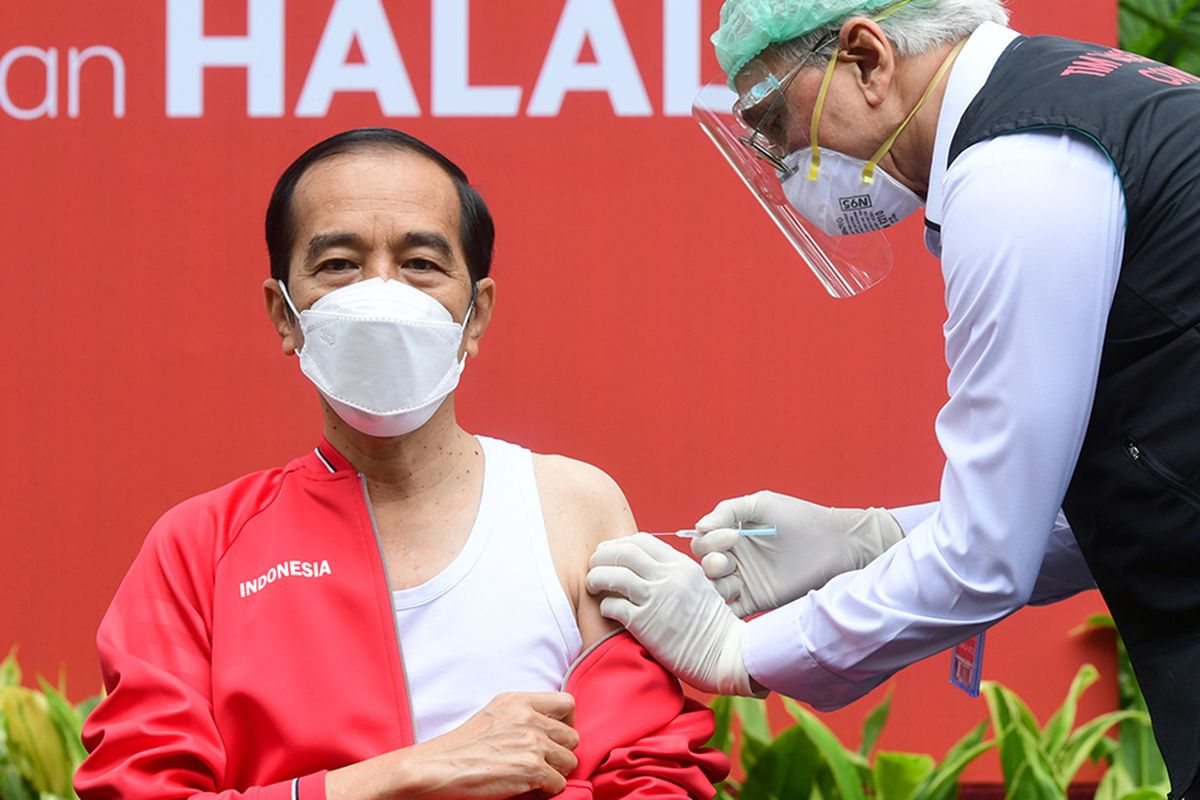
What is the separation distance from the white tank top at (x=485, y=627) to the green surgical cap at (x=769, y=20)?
75 centimetres

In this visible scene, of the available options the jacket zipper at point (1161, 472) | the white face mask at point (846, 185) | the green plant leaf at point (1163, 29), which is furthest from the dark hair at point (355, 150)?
the green plant leaf at point (1163, 29)

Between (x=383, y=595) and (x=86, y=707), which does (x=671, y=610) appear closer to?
(x=383, y=595)

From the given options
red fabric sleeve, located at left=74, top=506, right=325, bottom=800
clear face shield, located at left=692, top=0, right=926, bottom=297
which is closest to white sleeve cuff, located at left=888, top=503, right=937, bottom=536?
clear face shield, located at left=692, top=0, right=926, bottom=297

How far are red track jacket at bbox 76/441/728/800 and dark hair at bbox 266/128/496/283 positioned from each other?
14.2 inches

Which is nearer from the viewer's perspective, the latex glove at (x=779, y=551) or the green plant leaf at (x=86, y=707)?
the latex glove at (x=779, y=551)

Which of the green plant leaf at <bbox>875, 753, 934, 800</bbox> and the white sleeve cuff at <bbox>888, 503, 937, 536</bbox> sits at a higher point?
the white sleeve cuff at <bbox>888, 503, 937, 536</bbox>

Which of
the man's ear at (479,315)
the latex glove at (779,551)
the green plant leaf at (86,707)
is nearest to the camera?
the man's ear at (479,315)

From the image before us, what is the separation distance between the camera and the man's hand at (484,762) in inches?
72.4

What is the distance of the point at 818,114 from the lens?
Result: 2.04m

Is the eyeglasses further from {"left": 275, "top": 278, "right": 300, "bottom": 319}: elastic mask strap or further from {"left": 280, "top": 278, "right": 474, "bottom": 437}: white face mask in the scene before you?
{"left": 275, "top": 278, "right": 300, "bottom": 319}: elastic mask strap

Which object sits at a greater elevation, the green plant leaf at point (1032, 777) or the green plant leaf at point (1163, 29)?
the green plant leaf at point (1163, 29)

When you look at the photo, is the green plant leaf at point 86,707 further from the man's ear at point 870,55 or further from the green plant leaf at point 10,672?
the man's ear at point 870,55

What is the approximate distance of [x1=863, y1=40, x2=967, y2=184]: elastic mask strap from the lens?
6.45ft

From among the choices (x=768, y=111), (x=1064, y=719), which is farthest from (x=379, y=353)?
(x=1064, y=719)
